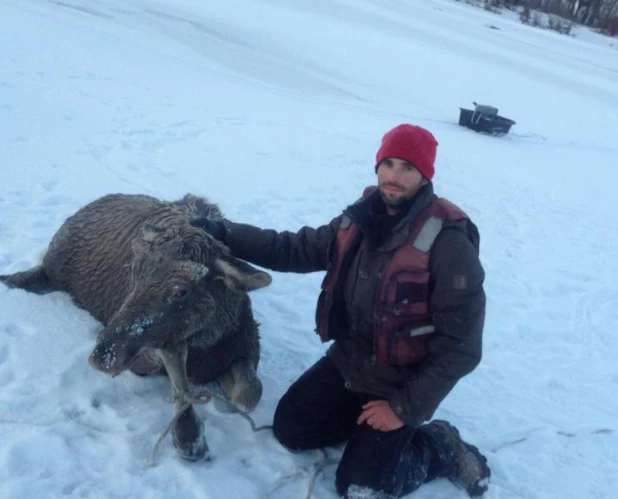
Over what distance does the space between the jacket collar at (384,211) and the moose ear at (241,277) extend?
59 centimetres

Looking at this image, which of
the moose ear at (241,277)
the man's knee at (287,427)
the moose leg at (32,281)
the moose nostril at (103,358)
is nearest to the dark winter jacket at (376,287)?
the moose ear at (241,277)

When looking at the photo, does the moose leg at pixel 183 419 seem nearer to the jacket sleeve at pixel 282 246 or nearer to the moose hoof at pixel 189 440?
the moose hoof at pixel 189 440

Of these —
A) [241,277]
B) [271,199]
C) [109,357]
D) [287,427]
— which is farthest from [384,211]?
[271,199]

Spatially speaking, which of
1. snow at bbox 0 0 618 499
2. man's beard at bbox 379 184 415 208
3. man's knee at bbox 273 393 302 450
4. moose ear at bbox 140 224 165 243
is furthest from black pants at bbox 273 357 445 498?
moose ear at bbox 140 224 165 243

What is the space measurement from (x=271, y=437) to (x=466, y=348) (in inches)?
52.7

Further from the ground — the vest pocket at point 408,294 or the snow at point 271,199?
the vest pocket at point 408,294

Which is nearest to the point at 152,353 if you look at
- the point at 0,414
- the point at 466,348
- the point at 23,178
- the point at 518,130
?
the point at 0,414

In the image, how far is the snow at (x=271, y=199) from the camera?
3.42 meters

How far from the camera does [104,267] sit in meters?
4.36

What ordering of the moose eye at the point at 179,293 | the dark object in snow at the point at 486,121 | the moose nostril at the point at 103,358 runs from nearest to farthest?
the moose nostril at the point at 103,358 < the moose eye at the point at 179,293 < the dark object in snow at the point at 486,121

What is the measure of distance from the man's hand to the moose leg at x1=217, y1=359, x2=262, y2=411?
2.55 ft

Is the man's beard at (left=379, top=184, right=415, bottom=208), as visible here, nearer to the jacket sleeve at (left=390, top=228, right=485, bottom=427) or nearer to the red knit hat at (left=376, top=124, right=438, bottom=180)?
the red knit hat at (left=376, top=124, right=438, bottom=180)

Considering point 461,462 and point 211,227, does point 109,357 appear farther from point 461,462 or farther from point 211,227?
point 461,462

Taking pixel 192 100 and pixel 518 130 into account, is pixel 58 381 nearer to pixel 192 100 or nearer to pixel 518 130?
pixel 192 100
